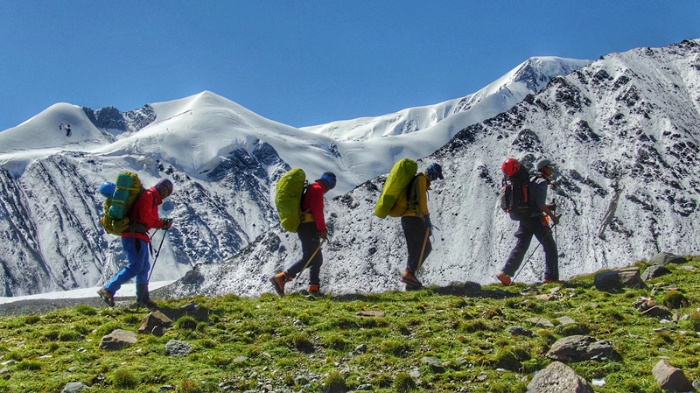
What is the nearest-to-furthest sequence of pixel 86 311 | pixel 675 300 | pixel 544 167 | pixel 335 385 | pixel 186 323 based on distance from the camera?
pixel 335 385
pixel 186 323
pixel 675 300
pixel 86 311
pixel 544 167

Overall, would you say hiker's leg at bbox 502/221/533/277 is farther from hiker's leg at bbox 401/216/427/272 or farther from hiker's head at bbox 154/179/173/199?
hiker's head at bbox 154/179/173/199

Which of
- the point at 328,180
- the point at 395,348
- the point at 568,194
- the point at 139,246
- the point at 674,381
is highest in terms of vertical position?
the point at 568,194

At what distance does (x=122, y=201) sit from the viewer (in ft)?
42.6

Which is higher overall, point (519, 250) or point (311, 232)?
point (311, 232)

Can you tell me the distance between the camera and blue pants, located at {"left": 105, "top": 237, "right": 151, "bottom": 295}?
43.7 feet

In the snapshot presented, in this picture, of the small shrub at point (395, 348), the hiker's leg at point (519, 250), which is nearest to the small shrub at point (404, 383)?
the small shrub at point (395, 348)

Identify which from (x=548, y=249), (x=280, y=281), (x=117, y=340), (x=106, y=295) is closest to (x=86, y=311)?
(x=106, y=295)

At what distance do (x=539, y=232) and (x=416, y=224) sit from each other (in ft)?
10.8

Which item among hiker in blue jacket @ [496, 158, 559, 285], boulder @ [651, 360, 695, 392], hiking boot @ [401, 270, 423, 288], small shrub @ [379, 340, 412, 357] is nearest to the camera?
boulder @ [651, 360, 695, 392]

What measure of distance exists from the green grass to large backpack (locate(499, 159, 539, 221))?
3681mm

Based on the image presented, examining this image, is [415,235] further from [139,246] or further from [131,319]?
[131,319]

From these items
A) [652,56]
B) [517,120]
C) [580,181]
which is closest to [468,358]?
[580,181]

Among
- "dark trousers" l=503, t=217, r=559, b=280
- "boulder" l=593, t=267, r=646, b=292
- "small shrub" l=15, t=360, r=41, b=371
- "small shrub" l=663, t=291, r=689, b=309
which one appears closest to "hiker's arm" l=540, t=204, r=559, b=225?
"dark trousers" l=503, t=217, r=559, b=280

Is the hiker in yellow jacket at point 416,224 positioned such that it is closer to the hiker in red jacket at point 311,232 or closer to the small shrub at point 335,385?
the hiker in red jacket at point 311,232
